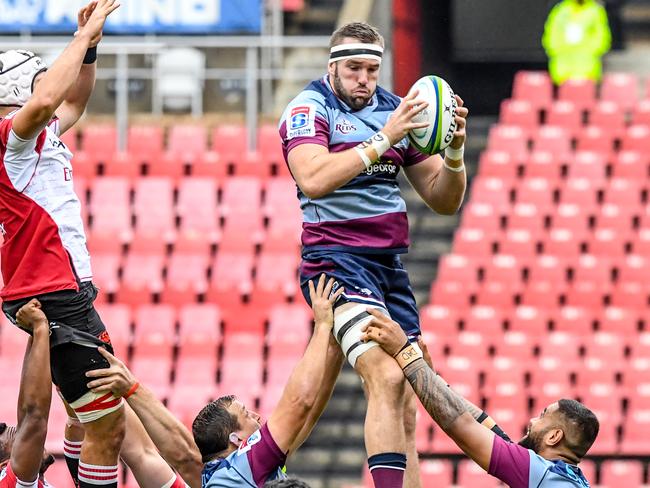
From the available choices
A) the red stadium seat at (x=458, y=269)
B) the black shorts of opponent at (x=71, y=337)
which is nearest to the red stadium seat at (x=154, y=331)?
the red stadium seat at (x=458, y=269)

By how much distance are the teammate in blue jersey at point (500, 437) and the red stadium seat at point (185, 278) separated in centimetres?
839

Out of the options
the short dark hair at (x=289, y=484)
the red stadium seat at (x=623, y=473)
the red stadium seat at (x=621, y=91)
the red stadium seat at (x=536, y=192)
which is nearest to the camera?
the short dark hair at (x=289, y=484)

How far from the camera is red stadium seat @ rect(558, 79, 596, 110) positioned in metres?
17.5

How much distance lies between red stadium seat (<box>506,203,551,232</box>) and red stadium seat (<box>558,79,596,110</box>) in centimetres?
189

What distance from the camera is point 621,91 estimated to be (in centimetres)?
1773

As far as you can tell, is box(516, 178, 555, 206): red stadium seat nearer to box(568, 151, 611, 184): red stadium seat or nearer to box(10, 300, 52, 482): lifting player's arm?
box(568, 151, 611, 184): red stadium seat

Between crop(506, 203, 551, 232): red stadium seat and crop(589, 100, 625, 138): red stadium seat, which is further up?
crop(589, 100, 625, 138): red stadium seat

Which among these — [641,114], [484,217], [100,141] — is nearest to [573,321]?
[484,217]

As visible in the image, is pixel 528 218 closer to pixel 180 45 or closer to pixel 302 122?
pixel 180 45

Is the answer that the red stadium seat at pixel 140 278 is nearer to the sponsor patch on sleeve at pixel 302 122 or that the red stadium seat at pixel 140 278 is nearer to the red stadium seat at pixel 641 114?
the red stadium seat at pixel 641 114

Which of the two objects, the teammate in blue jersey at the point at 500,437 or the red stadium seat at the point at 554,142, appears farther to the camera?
the red stadium seat at the point at 554,142

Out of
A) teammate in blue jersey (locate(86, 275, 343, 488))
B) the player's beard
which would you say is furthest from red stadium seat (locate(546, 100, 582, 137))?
teammate in blue jersey (locate(86, 275, 343, 488))

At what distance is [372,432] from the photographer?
6668 millimetres

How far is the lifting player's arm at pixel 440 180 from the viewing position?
23.7 ft
